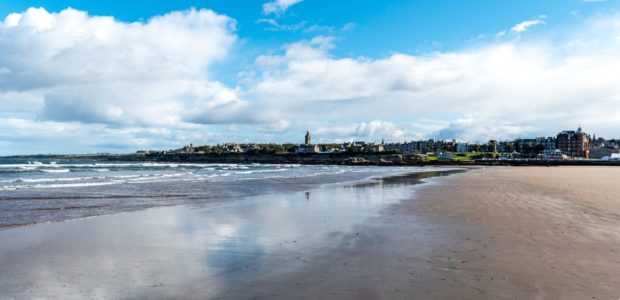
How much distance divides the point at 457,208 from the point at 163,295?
1225 centimetres

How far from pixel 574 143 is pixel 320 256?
169m

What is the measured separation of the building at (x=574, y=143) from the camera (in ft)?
474

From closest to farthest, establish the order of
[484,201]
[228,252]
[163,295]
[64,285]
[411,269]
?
[163,295], [64,285], [411,269], [228,252], [484,201]

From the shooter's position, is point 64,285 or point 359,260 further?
point 359,260

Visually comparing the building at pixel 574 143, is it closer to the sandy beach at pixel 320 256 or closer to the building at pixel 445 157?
the building at pixel 445 157

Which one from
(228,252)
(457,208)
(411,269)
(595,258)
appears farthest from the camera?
(457,208)

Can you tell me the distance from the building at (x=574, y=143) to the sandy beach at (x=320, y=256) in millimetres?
155015

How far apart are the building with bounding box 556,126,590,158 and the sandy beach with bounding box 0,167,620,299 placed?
15502 cm

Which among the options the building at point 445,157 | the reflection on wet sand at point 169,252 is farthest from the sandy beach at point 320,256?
the building at point 445,157

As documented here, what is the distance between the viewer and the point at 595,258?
756 centimetres

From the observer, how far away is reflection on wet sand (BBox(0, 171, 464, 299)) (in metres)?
6.01

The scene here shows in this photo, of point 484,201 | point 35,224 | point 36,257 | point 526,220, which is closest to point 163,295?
point 36,257

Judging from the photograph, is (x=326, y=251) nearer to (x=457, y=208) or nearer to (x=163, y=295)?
(x=163, y=295)

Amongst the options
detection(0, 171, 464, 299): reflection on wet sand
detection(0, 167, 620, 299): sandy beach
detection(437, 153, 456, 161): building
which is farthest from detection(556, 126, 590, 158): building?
detection(0, 171, 464, 299): reflection on wet sand
